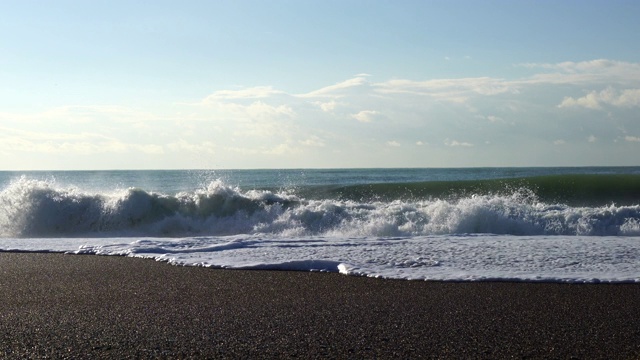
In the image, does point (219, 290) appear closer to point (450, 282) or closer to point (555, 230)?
point (450, 282)

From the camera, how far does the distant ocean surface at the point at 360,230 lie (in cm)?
794

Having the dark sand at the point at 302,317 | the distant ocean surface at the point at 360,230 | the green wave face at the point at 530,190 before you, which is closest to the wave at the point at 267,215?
the distant ocean surface at the point at 360,230

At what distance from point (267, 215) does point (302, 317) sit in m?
10.9

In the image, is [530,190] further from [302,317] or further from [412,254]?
[302,317]

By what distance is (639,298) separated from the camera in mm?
6027

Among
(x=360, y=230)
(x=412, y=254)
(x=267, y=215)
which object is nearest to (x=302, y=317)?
(x=412, y=254)

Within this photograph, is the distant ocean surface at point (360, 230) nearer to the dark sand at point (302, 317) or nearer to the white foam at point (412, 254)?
the white foam at point (412, 254)

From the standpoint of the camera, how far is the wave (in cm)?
1357

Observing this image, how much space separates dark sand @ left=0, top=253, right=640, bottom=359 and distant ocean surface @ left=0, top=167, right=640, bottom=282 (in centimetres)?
88

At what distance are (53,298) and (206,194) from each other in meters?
11.4

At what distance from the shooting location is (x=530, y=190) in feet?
74.1

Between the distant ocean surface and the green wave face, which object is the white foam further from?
the green wave face

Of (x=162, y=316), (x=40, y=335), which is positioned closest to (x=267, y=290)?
(x=162, y=316)

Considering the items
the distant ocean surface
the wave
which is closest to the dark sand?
the distant ocean surface
